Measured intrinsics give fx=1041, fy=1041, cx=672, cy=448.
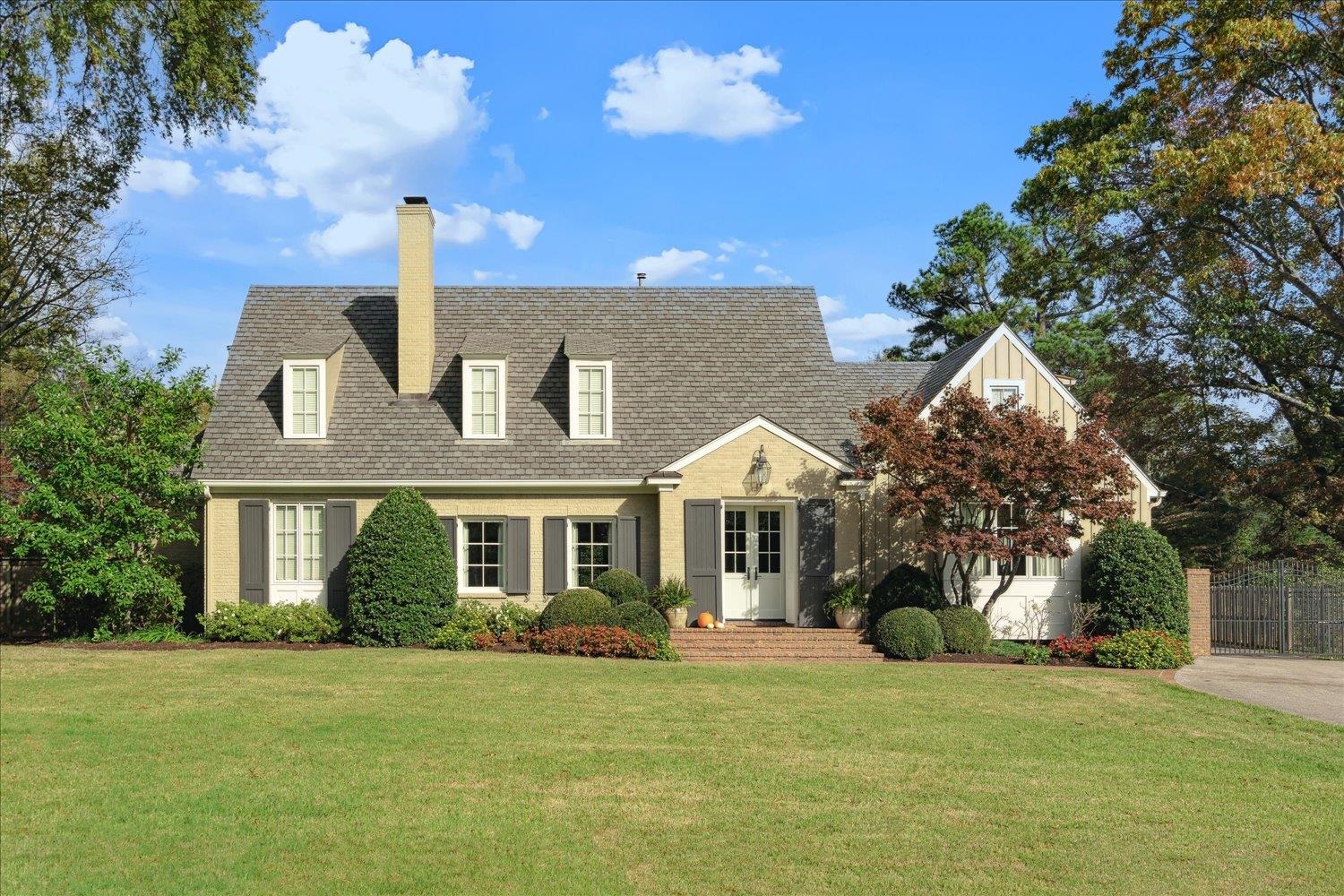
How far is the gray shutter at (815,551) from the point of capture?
1955 cm

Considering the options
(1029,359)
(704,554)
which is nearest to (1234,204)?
(1029,359)

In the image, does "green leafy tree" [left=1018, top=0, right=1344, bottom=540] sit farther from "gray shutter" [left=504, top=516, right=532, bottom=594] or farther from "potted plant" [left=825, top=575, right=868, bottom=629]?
"gray shutter" [left=504, top=516, right=532, bottom=594]

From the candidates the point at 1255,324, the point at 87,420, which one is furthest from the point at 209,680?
the point at 1255,324

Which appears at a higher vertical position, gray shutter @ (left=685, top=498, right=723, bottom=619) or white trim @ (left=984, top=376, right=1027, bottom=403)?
white trim @ (left=984, top=376, right=1027, bottom=403)

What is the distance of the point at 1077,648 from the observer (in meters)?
18.0

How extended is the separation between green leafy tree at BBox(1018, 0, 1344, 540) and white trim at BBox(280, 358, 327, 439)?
1647 cm

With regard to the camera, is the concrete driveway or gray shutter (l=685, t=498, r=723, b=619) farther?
gray shutter (l=685, t=498, r=723, b=619)

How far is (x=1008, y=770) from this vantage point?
10.2 meters

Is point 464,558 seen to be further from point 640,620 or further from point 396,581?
point 640,620

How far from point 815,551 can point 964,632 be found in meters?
3.06

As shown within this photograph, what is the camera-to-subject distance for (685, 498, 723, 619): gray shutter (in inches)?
763

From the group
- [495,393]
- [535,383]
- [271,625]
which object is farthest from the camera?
[535,383]

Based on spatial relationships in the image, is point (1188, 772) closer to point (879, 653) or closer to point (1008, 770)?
point (1008, 770)

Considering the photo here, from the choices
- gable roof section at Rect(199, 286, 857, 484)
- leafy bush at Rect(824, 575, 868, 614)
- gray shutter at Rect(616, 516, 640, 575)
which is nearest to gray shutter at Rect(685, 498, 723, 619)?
gray shutter at Rect(616, 516, 640, 575)
